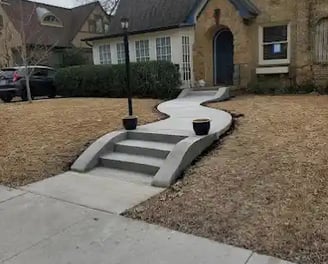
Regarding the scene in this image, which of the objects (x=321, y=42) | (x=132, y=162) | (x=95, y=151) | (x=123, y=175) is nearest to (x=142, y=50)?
(x=321, y=42)

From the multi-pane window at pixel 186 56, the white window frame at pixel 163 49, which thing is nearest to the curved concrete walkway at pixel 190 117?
the multi-pane window at pixel 186 56

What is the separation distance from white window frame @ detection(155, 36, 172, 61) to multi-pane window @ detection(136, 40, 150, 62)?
77 cm

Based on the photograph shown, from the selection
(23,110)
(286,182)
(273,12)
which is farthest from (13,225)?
(273,12)

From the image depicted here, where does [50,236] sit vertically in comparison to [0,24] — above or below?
below

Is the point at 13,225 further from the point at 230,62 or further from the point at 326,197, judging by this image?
the point at 230,62

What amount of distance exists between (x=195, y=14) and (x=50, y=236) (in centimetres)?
1313

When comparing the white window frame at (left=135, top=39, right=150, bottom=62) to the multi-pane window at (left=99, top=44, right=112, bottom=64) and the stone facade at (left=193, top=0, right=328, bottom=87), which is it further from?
the stone facade at (left=193, top=0, right=328, bottom=87)

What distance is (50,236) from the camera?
3.84 m

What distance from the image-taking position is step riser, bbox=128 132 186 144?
649 cm

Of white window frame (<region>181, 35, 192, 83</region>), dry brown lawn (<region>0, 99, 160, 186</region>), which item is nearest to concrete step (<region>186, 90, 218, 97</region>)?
white window frame (<region>181, 35, 192, 83</region>)

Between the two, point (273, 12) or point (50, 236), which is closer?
point (50, 236)

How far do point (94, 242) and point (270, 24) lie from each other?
497 inches

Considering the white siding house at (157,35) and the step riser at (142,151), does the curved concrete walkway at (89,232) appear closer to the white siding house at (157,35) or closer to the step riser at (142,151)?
the step riser at (142,151)

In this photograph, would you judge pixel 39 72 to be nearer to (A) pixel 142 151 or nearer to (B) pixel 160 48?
(B) pixel 160 48
